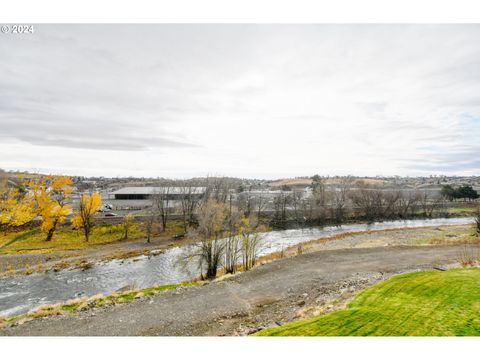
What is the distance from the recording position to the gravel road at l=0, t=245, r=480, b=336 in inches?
265

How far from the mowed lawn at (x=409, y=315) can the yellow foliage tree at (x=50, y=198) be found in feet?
82.1

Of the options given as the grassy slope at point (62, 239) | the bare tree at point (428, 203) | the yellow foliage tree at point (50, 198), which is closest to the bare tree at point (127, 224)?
the grassy slope at point (62, 239)

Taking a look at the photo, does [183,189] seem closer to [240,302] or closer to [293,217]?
[293,217]

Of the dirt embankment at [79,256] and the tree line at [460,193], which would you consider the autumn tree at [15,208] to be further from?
the tree line at [460,193]

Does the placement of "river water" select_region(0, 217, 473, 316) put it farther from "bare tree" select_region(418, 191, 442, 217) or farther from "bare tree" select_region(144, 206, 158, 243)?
"bare tree" select_region(418, 191, 442, 217)

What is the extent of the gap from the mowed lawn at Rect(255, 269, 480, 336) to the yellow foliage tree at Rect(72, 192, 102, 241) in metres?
26.1

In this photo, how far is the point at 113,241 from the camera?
25844mm

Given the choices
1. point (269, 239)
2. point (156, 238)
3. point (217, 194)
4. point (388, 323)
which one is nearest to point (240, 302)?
point (388, 323)

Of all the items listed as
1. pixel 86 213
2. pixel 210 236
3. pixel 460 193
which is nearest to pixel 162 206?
pixel 86 213

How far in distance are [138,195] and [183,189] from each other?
11.9m

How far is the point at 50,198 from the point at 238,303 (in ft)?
78.5

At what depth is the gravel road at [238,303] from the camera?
22.1ft

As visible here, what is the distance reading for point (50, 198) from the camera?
24.5m

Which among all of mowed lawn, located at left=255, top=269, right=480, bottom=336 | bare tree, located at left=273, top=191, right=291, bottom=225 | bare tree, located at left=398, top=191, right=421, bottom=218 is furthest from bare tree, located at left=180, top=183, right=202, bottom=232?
bare tree, located at left=398, top=191, right=421, bottom=218
